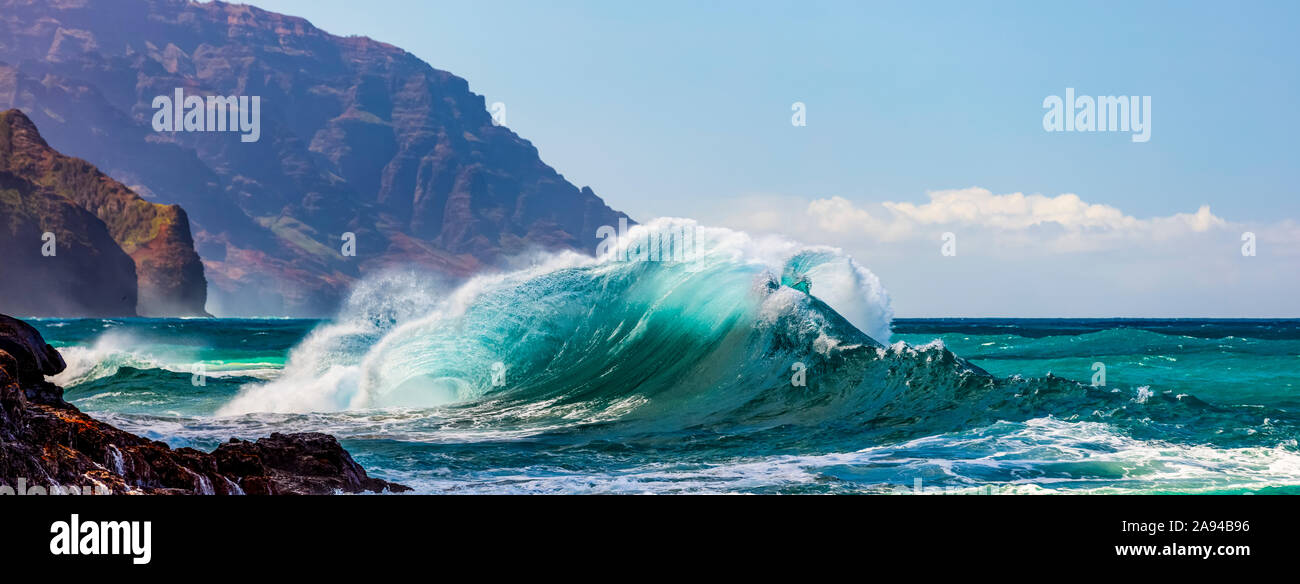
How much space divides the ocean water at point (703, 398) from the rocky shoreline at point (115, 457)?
4.69 feet

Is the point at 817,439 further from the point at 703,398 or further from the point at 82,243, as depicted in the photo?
the point at 82,243

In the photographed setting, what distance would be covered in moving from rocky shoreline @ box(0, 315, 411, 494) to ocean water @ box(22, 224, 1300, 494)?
1.43 meters

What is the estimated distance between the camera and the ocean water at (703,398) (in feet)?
31.9

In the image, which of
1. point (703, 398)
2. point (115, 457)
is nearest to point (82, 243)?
point (703, 398)

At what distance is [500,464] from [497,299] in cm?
1020

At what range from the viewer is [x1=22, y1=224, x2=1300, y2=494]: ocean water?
9711 millimetres

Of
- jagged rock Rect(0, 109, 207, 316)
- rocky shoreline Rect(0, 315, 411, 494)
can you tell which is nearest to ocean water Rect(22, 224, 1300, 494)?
rocky shoreline Rect(0, 315, 411, 494)

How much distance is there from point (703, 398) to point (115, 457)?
411 inches

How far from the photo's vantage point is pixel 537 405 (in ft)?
52.5

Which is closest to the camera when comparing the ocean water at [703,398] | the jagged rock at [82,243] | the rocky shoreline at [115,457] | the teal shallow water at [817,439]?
the rocky shoreline at [115,457]

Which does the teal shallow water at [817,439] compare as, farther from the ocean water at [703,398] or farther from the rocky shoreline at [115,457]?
the rocky shoreline at [115,457]

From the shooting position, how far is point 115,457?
579 cm

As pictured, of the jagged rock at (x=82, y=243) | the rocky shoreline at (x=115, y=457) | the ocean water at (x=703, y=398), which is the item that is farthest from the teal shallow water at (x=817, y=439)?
the jagged rock at (x=82, y=243)
